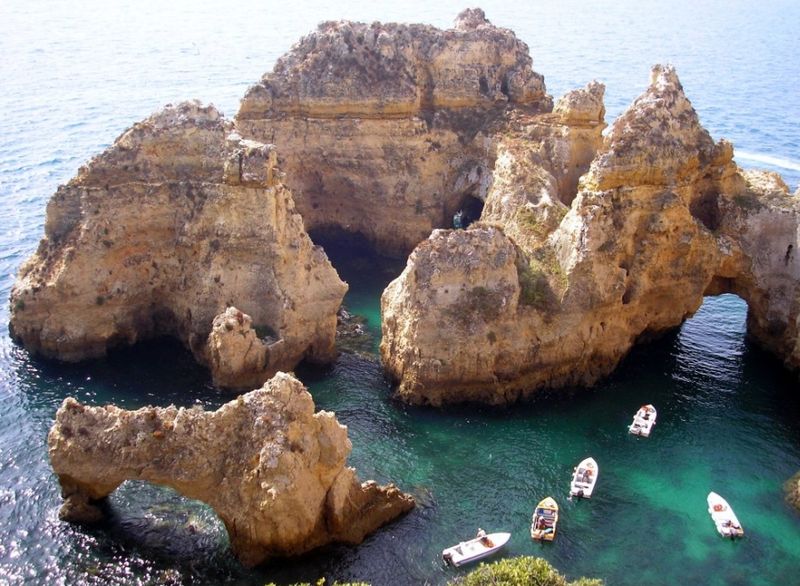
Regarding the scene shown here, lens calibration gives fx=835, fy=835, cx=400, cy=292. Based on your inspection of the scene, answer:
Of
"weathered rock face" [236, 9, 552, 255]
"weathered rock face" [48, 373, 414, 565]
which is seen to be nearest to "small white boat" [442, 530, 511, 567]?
"weathered rock face" [48, 373, 414, 565]

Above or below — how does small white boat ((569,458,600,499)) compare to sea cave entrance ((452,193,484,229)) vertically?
below

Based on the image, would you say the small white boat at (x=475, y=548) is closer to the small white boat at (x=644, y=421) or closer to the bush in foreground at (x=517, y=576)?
the bush in foreground at (x=517, y=576)

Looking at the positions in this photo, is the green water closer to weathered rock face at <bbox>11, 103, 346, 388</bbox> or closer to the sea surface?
the sea surface

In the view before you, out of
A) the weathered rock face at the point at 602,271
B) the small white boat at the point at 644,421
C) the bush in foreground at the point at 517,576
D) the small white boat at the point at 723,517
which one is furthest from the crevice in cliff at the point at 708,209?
the bush in foreground at the point at 517,576

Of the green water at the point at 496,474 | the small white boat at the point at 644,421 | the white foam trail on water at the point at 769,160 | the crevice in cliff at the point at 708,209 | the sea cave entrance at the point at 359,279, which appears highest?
the crevice in cliff at the point at 708,209

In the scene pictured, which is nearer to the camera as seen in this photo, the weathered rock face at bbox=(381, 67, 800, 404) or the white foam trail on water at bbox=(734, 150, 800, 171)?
the weathered rock face at bbox=(381, 67, 800, 404)

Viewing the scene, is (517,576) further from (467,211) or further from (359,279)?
(467,211)

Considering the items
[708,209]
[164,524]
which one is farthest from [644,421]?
[164,524]
